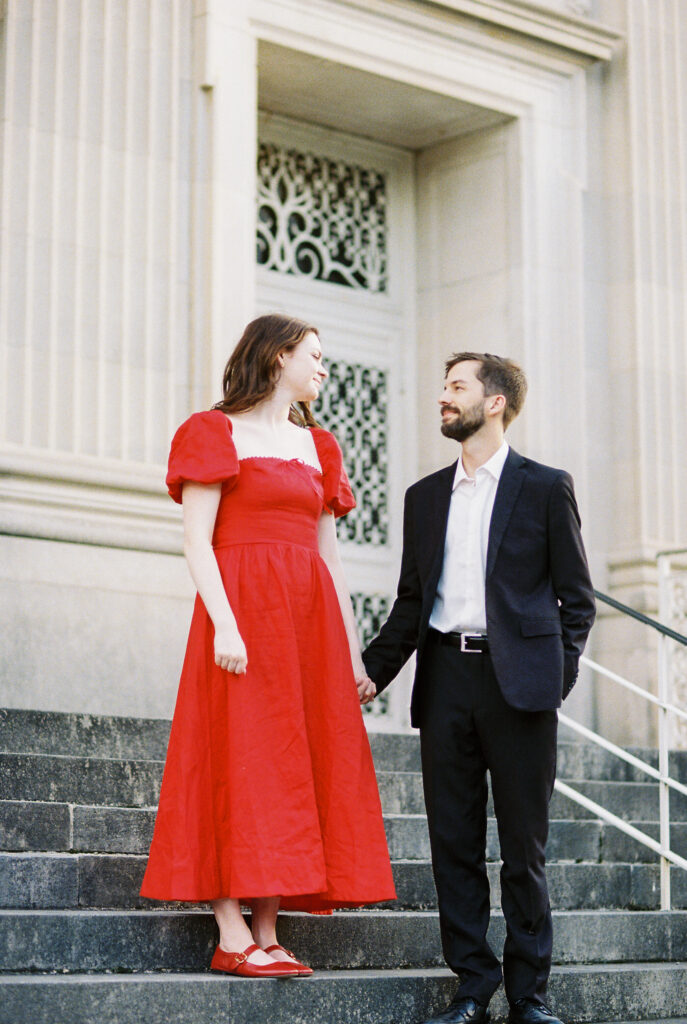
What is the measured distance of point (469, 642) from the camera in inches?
196

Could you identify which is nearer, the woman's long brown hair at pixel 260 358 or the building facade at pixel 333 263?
the woman's long brown hair at pixel 260 358

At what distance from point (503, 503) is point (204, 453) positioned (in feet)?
3.01

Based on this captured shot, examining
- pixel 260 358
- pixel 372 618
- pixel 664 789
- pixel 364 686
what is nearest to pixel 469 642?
pixel 364 686

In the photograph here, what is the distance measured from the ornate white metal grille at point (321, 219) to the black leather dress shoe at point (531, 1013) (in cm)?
590

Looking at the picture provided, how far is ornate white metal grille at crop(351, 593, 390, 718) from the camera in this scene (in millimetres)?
10000

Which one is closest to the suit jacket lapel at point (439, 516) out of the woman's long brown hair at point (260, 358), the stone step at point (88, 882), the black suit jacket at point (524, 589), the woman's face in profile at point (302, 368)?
the black suit jacket at point (524, 589)

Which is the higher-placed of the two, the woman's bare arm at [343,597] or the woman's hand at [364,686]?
the woman's bare arm at [343,597]

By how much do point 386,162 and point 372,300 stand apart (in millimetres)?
932

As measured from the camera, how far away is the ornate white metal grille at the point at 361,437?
1009 centimetres

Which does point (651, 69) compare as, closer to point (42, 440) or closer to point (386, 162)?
point (386, 162)

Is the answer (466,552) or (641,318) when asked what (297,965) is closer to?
(466,552)

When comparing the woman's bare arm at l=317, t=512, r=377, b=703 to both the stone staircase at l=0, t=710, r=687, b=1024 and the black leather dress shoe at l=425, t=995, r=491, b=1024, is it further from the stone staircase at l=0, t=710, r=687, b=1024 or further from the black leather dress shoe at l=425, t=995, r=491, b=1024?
the black leather dress shoe at l=425, t=995, r=491, b=1024

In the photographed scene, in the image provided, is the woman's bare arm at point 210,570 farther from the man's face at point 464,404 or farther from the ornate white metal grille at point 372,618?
the ornate white metal grille at point 372,618

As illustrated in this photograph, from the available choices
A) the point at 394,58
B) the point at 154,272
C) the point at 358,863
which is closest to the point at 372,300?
the point at 394,58
